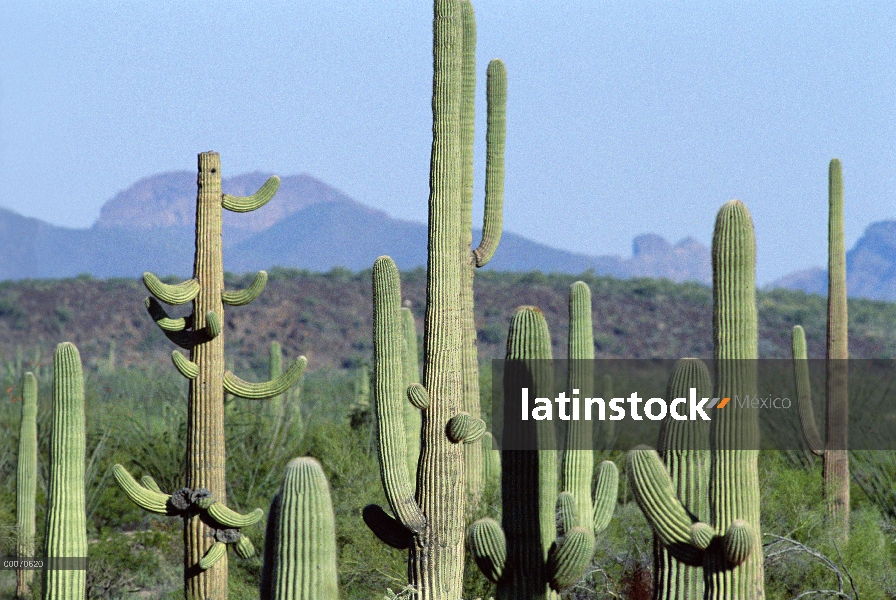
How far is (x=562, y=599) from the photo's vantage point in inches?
381

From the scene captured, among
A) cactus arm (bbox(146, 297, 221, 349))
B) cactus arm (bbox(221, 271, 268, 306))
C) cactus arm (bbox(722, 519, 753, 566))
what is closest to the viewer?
cactus arm (bbox(722, 519, 753, 566))

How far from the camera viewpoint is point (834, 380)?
12.8 metres

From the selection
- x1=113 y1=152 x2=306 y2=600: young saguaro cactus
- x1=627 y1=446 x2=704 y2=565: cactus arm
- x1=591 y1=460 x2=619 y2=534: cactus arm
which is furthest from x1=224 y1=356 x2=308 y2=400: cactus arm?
x1=627 y1=446 x2=704 y2=565: cactus arm

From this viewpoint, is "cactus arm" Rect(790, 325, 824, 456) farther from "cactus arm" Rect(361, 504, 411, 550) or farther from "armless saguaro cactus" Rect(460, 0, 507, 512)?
"cactus arm" Rect(361, 504, 411, 550)

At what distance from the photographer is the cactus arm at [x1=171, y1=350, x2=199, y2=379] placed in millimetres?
8734

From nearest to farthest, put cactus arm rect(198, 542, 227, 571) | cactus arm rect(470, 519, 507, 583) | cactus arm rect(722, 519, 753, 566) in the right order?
cactus arm rect(722, 519, 753, 566)
cactus arm rect(470, 519, 507, 583)
cactus arm rect(198, 542, 227, 571)

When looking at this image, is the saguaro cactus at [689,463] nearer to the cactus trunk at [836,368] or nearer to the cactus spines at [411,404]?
the cactus spines at [411,404]

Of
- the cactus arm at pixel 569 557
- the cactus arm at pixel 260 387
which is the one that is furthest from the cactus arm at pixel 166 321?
the cactus arm at pixel 569 557

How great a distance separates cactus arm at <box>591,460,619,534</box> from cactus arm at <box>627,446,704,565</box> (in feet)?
7.13

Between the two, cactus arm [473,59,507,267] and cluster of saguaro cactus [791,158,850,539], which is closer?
cactus arm [473,59,507,267]

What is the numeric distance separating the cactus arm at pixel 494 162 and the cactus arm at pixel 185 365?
2718 millimetres

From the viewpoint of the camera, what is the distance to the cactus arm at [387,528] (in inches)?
311

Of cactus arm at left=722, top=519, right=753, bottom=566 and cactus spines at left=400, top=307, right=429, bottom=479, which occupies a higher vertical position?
cactus spines at left=400, top=307, right=429, bottom=479

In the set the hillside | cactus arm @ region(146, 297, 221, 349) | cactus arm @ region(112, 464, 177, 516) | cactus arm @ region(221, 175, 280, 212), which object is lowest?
cactus arm @ region(112, 464, 177, 516)
